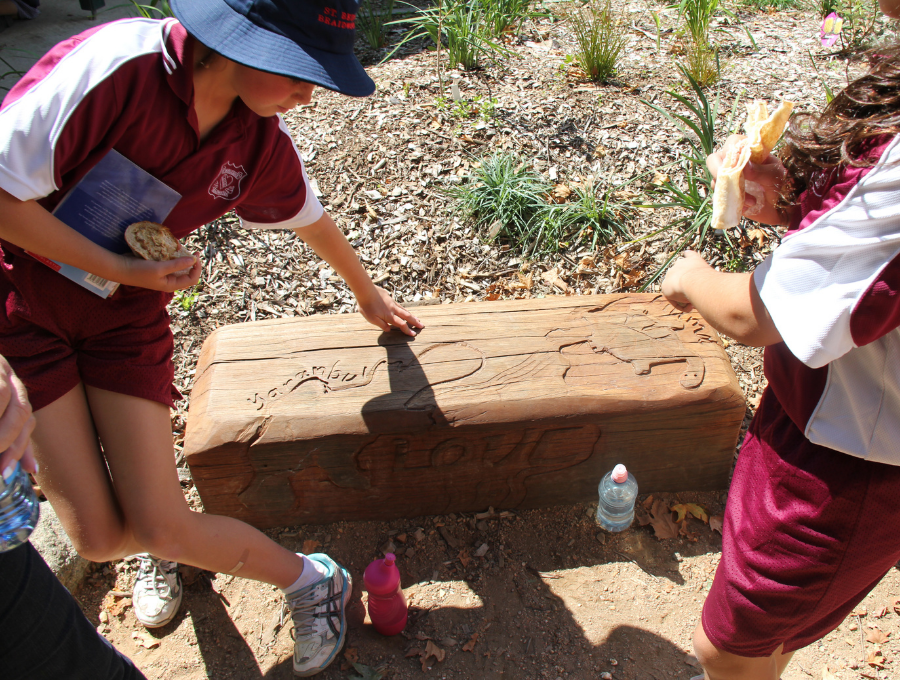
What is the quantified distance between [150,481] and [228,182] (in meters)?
0.85

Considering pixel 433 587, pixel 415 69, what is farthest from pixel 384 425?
pixel 415 69

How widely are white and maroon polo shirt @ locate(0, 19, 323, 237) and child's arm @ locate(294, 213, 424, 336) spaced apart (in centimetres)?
36

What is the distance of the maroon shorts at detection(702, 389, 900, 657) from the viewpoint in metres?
1.28

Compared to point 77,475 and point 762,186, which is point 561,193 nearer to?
point 762,186

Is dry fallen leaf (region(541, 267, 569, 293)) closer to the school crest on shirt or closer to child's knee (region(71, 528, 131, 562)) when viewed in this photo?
the school crest on shirt

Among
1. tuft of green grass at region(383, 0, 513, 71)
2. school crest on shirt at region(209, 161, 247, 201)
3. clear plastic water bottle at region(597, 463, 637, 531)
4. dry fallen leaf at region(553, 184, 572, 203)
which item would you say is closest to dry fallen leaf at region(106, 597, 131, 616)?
school crest on shirt at region(209, 161, 247, 201)

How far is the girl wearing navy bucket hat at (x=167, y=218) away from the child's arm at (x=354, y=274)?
6 cm

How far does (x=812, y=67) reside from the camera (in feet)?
14.6

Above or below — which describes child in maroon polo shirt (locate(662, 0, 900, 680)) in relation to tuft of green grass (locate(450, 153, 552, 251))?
above

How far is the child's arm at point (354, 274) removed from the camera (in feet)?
6.95

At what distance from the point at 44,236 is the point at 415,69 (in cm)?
364

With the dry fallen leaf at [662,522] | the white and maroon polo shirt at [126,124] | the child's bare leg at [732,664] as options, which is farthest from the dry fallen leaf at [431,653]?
the white and maroon polo shirt at [126,124]

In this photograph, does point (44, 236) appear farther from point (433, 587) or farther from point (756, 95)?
point (756, 95)

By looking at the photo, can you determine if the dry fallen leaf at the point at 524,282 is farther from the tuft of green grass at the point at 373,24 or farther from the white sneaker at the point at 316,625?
the tuft of green grass at the point at 373,24
